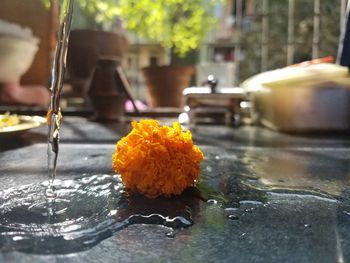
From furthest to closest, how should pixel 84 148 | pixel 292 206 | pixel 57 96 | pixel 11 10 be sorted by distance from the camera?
pixel 11 10 → pixel 84 148 → pixel 57 96 → pixel 292 206

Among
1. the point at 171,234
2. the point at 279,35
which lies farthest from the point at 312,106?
the point at 279,35

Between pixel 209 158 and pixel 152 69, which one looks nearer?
pixel 209 158

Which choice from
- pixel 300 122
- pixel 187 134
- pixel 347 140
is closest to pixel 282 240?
pixel 187 134

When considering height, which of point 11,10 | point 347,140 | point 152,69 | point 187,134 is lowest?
point 347,140

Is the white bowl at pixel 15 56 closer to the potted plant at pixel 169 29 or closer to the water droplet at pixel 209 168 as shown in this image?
→ the potted plant at pixel 169 29

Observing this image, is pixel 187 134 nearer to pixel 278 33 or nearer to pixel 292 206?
pixel 292 206

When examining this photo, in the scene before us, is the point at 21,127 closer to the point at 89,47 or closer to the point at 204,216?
the point at 204,216

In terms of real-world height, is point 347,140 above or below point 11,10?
below

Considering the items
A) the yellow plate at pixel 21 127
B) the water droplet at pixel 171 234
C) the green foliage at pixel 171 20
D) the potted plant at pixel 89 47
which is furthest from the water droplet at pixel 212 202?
the green foliage at pixel 171 20
